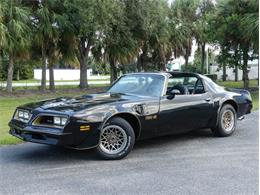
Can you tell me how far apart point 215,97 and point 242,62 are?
46.4 feet

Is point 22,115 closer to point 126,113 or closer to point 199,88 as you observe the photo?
point 126,113

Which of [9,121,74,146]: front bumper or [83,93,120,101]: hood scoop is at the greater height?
[83,93,120,101]: hood scoop

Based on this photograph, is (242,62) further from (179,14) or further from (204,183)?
(204,183)

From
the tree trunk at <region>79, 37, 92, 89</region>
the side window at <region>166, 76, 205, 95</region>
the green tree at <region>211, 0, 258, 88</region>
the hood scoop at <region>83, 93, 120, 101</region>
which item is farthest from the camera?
the tree trunk at <region>79, 37, 92, 89</region>

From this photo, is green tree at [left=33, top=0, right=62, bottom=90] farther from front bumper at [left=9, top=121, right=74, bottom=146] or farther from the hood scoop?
front bumper at [left=9, top=121, right=74, bottom=146]

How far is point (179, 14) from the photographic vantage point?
3142 centimetres

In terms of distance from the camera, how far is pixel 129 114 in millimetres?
6465

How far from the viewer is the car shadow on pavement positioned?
20.5 feet

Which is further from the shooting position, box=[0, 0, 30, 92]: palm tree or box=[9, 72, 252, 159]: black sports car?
box=[0, 0, 30, 92]: palm tree

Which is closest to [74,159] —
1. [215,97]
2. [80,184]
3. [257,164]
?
[80,184]

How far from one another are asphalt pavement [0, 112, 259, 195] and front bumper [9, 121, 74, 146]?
347 mm

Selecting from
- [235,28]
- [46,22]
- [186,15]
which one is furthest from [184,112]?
[186,15]

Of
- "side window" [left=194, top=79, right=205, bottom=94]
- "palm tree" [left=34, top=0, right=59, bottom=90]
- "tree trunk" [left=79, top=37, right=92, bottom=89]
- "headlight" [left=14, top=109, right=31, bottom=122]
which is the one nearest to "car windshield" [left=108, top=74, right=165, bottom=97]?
"side window" [left=194, top=79, right=205, bottom=94]

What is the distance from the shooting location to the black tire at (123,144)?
6195 mm
